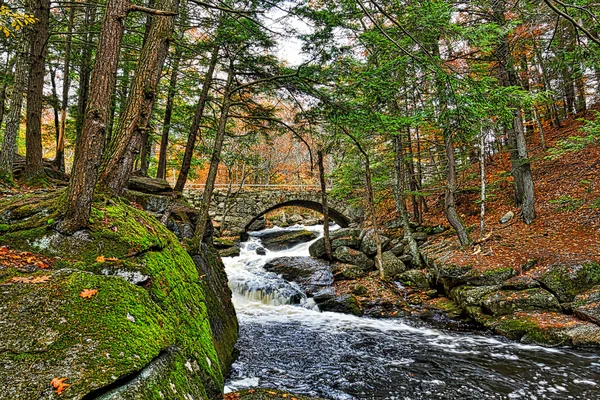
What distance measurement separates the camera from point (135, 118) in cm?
386

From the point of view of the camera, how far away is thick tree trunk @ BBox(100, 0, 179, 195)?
384 cm

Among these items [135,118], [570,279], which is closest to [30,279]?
[135,118]

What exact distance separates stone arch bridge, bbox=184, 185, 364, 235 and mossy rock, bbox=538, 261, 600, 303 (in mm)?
12528

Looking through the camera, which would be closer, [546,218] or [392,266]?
[546,218]

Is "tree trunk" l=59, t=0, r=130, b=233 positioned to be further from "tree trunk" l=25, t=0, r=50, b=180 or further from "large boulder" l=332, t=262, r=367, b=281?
"large boulder" l=332, t=262, r=367, b=281

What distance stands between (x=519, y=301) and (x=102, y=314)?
8.78 m

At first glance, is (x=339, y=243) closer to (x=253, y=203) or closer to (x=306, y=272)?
(x=306, y=272)

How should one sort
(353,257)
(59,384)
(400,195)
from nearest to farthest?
1. (59,384)
2. (400,195)
3. (353,257)

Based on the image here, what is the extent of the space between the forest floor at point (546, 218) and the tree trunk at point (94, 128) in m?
8.53

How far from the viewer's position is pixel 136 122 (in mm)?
3855

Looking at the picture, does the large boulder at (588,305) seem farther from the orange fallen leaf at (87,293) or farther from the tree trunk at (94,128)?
the tree trunk at (94,128)

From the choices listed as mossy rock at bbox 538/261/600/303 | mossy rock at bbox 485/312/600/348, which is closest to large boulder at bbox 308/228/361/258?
mossy rock at bbox 485/312/600/348

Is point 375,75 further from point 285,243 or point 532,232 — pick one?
point 285,243

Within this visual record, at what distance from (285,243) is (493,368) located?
13.6m
